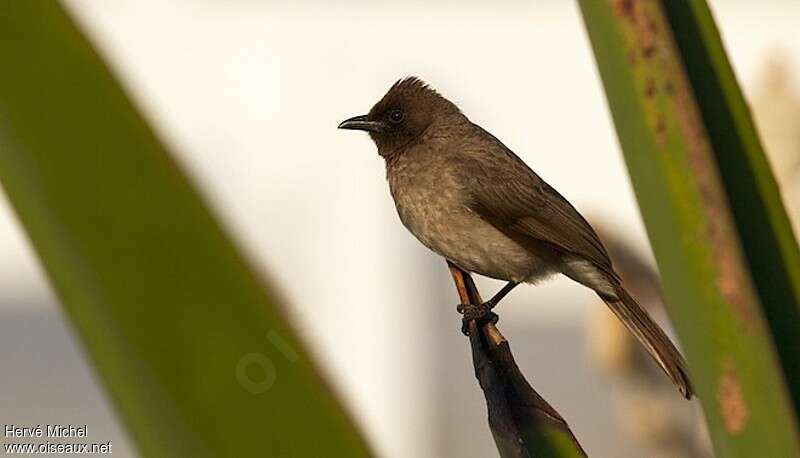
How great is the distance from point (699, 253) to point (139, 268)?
13.6 inches

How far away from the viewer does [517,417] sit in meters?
1.10

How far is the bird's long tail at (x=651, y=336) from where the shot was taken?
7.93 feet

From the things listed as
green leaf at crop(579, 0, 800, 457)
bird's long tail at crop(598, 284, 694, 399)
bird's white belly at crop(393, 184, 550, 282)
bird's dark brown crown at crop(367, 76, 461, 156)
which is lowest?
bird's long tail at crop(598, 284, 694, 399)

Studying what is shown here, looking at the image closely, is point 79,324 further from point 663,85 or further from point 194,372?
point 663,85

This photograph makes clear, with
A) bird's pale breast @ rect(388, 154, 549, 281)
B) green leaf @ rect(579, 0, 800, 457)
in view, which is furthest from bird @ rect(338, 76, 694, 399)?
green leaf @ rect(579, 0, 800, 457)

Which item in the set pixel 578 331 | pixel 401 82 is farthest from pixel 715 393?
pixel 578 331

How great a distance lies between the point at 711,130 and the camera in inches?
40.2

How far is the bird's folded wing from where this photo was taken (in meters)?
3.38

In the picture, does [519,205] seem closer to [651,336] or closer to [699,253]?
[651,336]

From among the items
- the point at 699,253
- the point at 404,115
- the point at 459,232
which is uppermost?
the point at 404,115

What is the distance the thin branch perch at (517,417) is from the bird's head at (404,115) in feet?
7.46

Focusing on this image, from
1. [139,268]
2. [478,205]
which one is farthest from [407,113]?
[139,268]

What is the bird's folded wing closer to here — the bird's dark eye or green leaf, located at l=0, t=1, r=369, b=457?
the bird's dark eye

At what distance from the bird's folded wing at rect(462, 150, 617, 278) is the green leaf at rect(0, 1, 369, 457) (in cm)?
280
